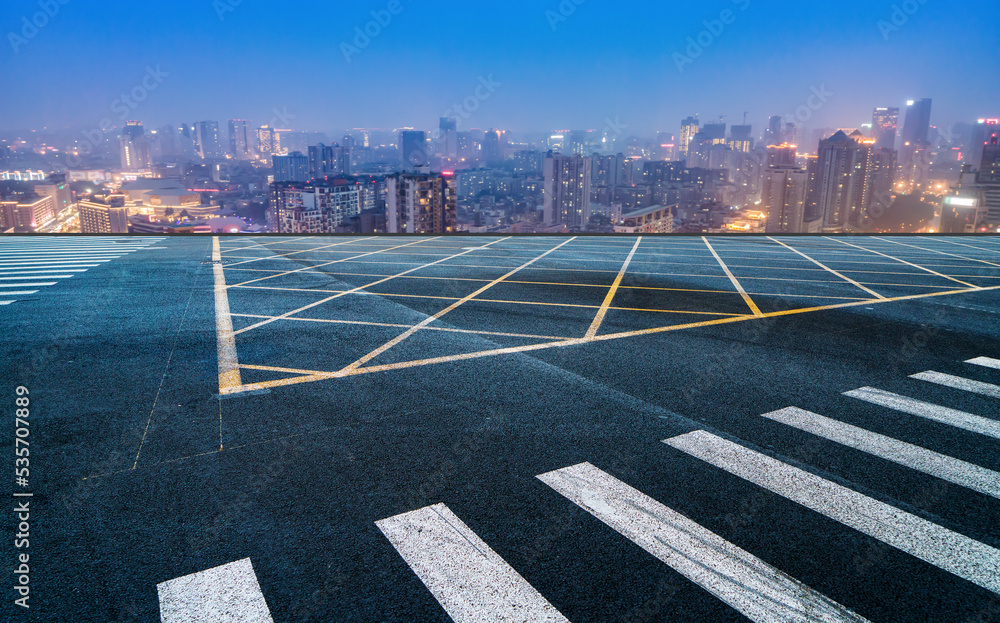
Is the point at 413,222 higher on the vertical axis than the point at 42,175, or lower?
lower

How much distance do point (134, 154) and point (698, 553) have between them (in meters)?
179

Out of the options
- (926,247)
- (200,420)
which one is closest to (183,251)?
(200,420)

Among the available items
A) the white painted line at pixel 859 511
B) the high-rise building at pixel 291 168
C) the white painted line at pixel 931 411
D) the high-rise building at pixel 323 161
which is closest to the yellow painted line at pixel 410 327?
the white painted line at pixel 859 511

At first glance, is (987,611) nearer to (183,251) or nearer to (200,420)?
(200,420)

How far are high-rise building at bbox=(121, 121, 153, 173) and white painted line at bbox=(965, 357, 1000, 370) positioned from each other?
173 m

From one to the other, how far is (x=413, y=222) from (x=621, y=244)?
49574 mm

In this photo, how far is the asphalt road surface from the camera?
2.88 metres

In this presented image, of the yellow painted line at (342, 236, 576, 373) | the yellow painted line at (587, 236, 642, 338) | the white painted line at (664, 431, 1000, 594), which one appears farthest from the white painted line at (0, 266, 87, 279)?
the white painted line at (664, 431, 1000, 594)

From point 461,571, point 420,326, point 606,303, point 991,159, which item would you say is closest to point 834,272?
point 606,303

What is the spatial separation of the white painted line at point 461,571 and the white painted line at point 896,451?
10.7 ft

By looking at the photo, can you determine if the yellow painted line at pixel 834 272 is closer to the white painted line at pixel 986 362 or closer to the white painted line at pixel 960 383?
the white painted line at pixel 986 362

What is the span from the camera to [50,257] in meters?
15.2

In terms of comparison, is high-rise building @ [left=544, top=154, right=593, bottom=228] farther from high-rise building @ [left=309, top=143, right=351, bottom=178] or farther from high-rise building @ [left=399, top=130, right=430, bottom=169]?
high-rise building @ [left=309, top=143, right=351, bottom=178]

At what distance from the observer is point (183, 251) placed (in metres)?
16.8
